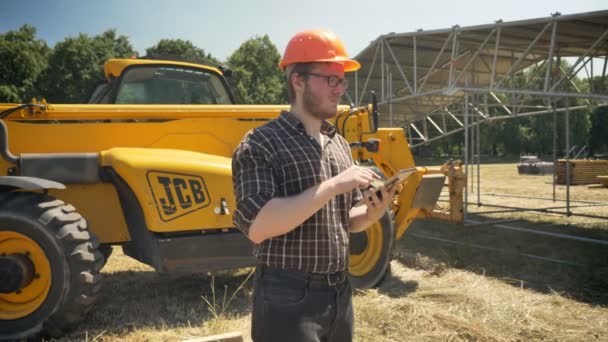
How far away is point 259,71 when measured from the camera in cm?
3950

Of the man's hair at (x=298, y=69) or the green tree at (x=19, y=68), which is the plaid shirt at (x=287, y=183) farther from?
the green tree at (x=19, y=68)

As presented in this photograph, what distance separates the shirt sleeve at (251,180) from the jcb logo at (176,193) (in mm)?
2459

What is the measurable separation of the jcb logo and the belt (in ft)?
7.97

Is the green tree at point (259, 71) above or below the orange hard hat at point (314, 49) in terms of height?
above

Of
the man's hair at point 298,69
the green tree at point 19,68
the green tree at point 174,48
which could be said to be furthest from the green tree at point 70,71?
the man's hair at point 298,69

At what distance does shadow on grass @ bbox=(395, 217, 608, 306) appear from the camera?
581 centimetres

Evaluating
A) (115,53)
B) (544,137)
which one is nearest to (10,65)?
(115,53)

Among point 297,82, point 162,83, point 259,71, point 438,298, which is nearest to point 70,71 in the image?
point 259,71

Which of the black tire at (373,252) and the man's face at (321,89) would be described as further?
the black tire at (373,252)

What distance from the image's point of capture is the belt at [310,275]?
1.78 metres

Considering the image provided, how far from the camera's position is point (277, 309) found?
1.75 metres

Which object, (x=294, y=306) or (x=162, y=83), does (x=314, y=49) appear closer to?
(x=294, y=306)

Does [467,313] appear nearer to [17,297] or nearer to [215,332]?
[215,332]

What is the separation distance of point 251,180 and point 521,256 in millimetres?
6597
